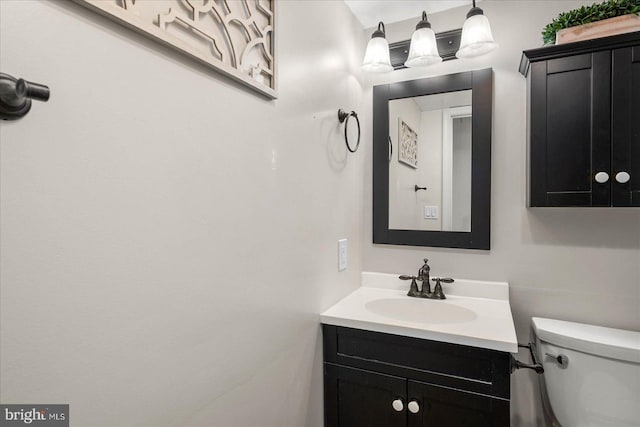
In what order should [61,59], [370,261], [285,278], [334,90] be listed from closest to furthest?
[61,59] < [285,278] < [334,90] < [370,261]

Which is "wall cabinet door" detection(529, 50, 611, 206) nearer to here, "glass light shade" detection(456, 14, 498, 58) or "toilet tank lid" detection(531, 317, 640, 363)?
"glass light shade" detection(456, 14, 498, 58)

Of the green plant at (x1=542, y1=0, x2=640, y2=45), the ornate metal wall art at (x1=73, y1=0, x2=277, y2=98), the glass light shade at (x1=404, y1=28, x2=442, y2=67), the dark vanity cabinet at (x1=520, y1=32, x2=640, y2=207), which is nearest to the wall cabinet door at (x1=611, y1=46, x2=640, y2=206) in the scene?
the dark vanity cabinet at (x1=520, y1=32, x2=640, y2=207)

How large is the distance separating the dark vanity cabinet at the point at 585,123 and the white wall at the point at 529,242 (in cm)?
20

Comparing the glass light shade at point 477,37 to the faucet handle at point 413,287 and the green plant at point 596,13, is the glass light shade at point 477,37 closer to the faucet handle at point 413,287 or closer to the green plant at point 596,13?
the green plant at point 596,13

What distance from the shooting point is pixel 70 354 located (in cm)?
62

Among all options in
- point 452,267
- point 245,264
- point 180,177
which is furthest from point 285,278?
point 452,267

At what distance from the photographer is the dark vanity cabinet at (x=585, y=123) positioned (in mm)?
1317

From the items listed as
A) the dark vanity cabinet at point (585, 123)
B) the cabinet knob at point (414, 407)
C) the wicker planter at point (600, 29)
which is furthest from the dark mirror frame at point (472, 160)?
the cabinet knob at point (414, 407)

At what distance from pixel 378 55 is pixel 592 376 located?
159cm

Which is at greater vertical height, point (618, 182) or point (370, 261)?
point (618, 182)

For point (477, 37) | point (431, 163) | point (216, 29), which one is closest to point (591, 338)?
point (431, 163)

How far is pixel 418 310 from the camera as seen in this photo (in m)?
1.73

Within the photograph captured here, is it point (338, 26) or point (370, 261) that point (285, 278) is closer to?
point (370, 261)

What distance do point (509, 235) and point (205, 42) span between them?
5.02 ft
